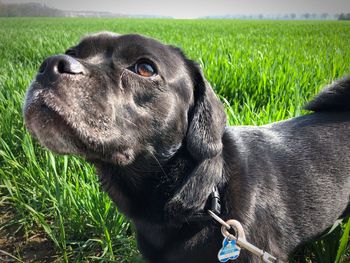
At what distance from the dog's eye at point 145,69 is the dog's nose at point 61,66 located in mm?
337

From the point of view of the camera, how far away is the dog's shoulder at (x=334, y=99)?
242 cm

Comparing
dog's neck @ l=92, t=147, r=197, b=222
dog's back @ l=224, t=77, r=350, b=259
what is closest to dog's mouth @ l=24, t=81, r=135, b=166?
dog's neck @ l=92, t=147, r=197, b=222

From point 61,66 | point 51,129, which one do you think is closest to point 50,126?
A: point 51,129

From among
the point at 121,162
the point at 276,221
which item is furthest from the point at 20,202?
the point at 276,221

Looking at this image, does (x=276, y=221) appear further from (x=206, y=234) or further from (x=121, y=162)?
(x=121, y=162)

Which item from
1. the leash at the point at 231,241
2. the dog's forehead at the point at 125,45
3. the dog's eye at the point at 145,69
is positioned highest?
the dog's forehead at the point at 125,45

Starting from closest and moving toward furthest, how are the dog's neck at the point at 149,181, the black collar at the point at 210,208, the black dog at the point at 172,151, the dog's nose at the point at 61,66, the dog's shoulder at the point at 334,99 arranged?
the dog's nose at the point at 61,66 < the black dog at the point at 172,151 < the black collar at the point at 210,208 < the dog's neck at the point at 149,181 < the dog's shoulder at the point at 334,99

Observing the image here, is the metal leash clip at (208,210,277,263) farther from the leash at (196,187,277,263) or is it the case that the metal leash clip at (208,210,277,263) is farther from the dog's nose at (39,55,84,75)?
the dog's nose at (39,55,84,75)

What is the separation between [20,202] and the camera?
95.7 inches

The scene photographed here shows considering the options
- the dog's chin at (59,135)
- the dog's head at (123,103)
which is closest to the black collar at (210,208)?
the dog's head at (123,103)

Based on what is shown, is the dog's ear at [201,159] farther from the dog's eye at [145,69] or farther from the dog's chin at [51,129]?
the dog's chin at [51,129]

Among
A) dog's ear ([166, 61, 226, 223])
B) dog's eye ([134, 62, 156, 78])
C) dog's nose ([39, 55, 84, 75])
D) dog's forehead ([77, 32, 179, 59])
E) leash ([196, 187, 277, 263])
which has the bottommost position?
leash ([196, 187, 277, 263])

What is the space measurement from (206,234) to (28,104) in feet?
3.44

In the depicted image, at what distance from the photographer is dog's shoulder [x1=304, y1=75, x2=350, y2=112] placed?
2418mm
